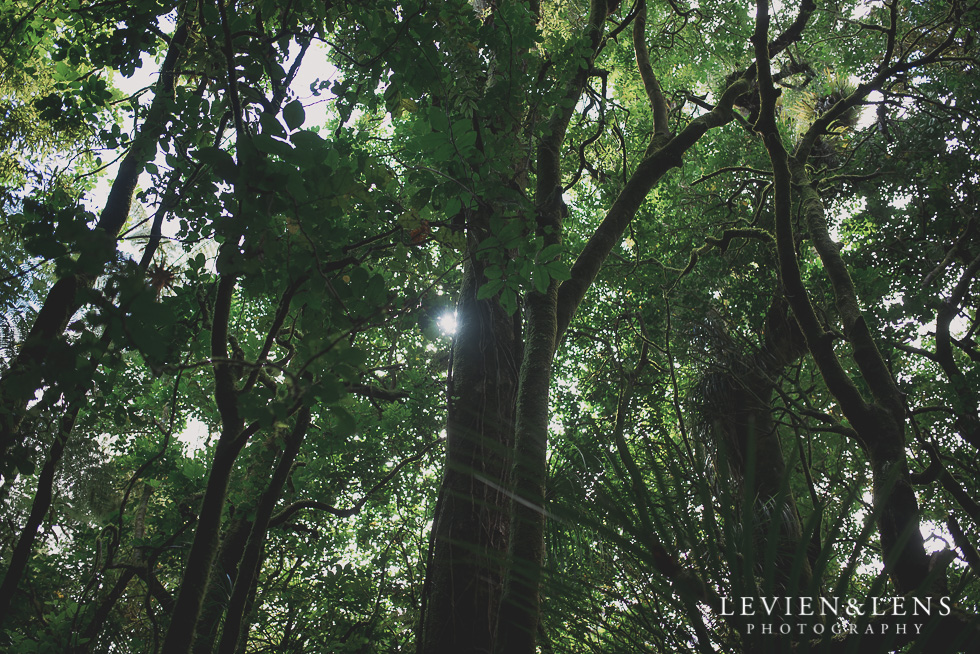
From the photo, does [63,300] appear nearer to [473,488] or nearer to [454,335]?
[454,335]

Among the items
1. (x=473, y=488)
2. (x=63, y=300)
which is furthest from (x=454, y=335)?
(x=63, y=300)

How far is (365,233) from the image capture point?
2686mm

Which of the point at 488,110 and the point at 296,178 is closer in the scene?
the point at 296,178

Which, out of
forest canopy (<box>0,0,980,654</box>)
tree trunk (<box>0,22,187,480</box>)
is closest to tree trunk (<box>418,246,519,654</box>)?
forest canopy (<box>0,0,980,654</box>)

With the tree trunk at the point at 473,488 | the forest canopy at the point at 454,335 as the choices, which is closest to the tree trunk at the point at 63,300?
the forest canopy at the point at 454,335

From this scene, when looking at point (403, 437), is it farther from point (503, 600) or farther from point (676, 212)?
point (676, 212)

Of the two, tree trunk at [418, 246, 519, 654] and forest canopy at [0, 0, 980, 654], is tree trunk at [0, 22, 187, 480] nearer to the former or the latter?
forest canopy at [0, 0, 980, 654]

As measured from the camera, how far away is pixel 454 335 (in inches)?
102

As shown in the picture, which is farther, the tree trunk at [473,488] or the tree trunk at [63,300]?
the tree trunk at [473,488]

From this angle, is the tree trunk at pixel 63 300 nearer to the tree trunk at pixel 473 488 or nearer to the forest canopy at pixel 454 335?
the forest canopy at pixel 454 335

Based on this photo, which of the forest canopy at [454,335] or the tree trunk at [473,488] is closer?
the forest canopy at [454,335]

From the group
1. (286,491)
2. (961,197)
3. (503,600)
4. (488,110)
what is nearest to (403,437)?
(286,491)

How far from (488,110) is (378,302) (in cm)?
128

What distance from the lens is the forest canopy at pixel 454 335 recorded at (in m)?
1.18
